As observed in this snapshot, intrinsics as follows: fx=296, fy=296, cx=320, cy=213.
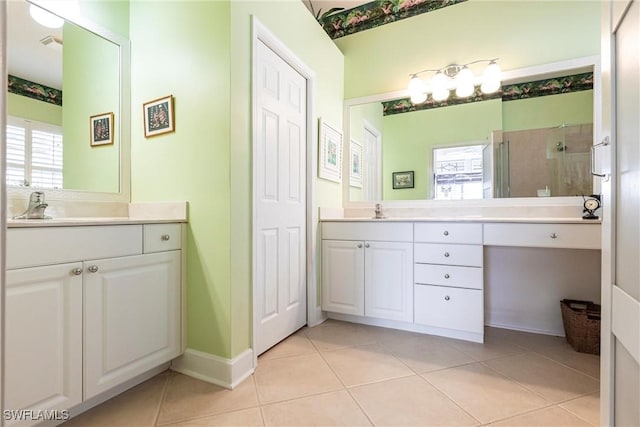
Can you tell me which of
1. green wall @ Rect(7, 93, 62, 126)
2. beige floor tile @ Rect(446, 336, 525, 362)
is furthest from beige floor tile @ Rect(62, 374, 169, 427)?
beige floor tile @ Rect(446, 336, 525, 362)

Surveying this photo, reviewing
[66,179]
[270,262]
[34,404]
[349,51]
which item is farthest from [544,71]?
[34,404]

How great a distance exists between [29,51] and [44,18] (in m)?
0.19

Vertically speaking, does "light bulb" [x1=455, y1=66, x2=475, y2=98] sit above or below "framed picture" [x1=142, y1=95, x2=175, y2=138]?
above

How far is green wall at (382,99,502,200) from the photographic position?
2346 mm

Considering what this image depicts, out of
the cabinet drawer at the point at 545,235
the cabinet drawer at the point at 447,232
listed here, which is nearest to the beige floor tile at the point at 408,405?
the cabinet drawer at the point at 447,232

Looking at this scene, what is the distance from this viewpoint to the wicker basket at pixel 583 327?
70.1 inches

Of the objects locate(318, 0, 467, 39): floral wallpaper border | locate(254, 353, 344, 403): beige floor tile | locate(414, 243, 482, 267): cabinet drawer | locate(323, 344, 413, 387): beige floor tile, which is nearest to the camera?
locate(254, 353, 344, 403): beige floor tile

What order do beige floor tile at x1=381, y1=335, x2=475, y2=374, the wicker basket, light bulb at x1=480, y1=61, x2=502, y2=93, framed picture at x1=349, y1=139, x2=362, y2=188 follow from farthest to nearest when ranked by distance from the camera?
framed picture at x1=349, y1=139, x2=362, y2=188, light bulb at x1=480, y1=61, x2=502, y2=93, the wicker basket, beige floor tile at x1=381, y1=335, x2=475, y2=374

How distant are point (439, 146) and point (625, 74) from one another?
176 centimetres

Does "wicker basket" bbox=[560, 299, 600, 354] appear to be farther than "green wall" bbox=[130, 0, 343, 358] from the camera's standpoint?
Yes

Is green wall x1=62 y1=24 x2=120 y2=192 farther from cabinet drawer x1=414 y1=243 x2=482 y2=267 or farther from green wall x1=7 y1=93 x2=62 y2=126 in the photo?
cabinet drawer x1=414 y1=243 x2=482 y2=267

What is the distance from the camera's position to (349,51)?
279cm

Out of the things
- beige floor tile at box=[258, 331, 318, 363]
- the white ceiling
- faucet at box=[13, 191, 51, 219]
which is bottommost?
beige floor tile at box=[258, 331, 318, 363]

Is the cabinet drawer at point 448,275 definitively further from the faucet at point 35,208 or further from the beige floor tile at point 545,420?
the faucet at point 35,208
